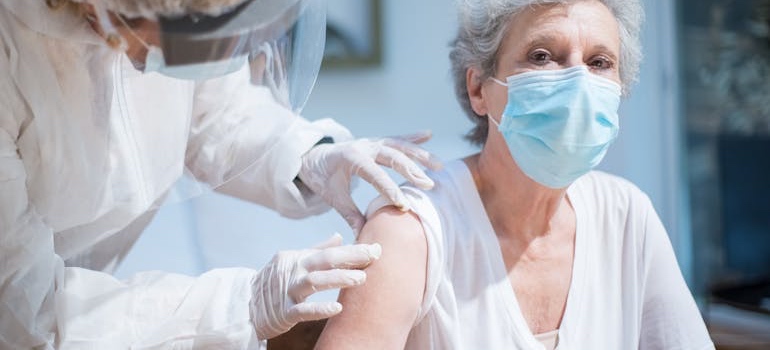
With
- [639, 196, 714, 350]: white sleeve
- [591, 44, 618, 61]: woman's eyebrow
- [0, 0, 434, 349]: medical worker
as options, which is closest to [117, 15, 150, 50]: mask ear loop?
[0, 0, 434, 349]: medical worker

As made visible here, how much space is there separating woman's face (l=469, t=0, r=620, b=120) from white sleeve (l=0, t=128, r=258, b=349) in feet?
2.11

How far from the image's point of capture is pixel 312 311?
4.58 ft

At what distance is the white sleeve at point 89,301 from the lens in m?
1.34

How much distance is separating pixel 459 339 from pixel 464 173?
34cm

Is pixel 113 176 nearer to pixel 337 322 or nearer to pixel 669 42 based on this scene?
pixel 337 322

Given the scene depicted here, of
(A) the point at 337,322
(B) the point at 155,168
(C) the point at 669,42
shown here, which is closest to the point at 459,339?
(A) the point at 337,322

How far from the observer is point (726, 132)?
13.5 ft

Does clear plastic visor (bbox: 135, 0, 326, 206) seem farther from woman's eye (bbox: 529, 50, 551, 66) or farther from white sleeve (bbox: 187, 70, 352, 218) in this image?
woman's eye (bbox: 529, 50, 551, 66)

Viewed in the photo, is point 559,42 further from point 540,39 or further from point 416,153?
point 416,153

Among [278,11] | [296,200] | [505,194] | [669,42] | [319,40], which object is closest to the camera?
[278,11]

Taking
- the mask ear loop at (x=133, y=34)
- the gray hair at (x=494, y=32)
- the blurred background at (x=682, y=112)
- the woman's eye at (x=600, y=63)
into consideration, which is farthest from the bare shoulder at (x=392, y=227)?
the blurred background at (x=682, y=112)

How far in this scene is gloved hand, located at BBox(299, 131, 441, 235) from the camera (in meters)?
1.63

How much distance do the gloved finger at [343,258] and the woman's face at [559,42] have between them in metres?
0.40

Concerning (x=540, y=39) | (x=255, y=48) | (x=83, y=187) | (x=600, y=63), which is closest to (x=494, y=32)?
(x=540, y=39)
